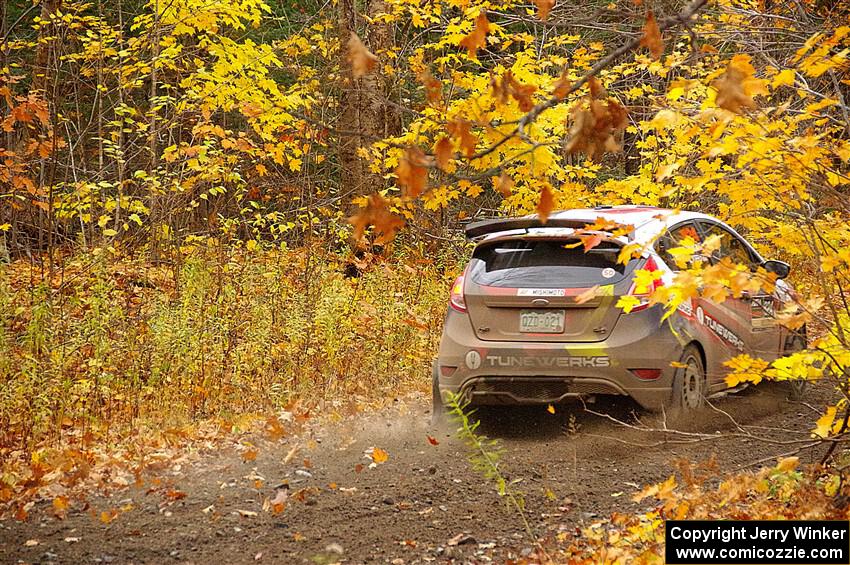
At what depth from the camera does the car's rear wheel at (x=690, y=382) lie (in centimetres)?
705

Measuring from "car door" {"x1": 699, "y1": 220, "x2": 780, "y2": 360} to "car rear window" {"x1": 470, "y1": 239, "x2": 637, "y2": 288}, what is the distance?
1137 millimetres

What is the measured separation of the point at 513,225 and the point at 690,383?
1.85 m

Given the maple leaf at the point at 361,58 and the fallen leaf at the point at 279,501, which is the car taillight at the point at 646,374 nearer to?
the fallen leaf at the point at 279,501

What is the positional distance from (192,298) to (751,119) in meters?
7.26

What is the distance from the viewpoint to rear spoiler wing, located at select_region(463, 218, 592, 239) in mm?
7121

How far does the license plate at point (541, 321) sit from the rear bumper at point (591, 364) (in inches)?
4.5

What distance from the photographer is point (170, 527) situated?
17.7ft

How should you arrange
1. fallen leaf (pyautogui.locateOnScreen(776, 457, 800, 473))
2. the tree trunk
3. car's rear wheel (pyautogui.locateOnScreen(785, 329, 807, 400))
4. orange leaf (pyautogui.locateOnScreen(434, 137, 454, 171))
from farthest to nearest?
the tree trunk, car's rear wheel (pyautogui.locateOnScreen(785, 329, 807, 400)), fallen leaf (pyautogui.locateOnScreen(776, 457, 800, 473)), orange leaf (pyautogui.locateOnScreen(434, 137, 454, 171))

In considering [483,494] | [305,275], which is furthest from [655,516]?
[305,275]

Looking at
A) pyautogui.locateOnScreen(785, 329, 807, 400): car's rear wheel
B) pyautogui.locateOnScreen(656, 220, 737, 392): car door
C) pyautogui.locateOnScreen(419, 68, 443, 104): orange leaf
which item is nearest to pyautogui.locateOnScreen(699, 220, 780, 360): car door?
pyautogui.locateOnScreen(656, 220, 737, 392): car door

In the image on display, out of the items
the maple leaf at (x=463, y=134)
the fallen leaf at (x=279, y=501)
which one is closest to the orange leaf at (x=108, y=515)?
the fallen leaf at (x=279, y=501)

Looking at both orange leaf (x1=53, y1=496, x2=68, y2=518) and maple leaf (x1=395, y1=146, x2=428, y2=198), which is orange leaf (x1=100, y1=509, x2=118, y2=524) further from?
maple leaf (x1=395, y1=146, x2=428, y2=198)

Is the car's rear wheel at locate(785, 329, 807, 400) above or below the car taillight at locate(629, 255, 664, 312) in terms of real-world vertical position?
below

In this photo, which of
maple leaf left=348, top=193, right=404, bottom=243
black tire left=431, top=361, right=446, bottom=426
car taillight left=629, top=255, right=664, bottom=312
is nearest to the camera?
maple leaf left=348, top=193, right=404, bottom=243
